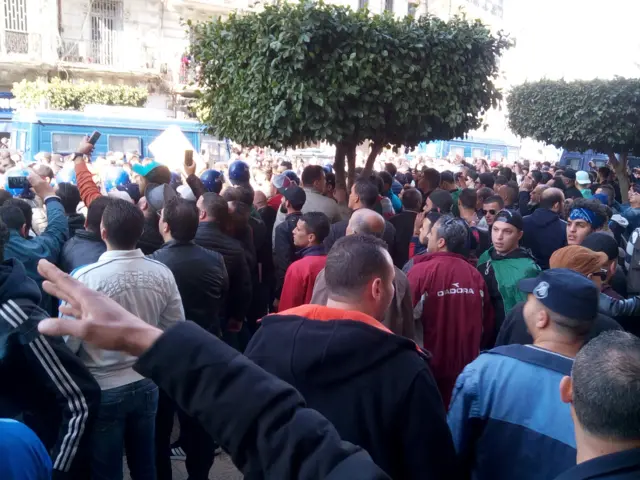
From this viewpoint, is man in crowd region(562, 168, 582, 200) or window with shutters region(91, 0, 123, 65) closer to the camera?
man in crowd region(562, 168, 582, 200)

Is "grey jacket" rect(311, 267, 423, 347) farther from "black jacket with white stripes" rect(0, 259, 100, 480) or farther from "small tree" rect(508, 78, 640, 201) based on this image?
"small tree" rect(508, 78, 640, 201)

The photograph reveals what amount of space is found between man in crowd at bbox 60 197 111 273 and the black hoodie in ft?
7.28

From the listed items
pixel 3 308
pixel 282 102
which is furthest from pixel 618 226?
pixel 3 308

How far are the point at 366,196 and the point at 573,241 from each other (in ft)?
5.86

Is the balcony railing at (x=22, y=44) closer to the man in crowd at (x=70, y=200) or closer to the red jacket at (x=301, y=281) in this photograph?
the man in crowd at (x=70, y=200)

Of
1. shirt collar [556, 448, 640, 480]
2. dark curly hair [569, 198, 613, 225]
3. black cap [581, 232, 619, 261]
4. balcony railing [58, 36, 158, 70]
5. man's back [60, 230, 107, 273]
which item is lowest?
man's back [60, 230, 107, 273]

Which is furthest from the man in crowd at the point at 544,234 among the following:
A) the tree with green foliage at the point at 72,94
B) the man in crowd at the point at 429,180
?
the tree with green foliage at the point at 72,94

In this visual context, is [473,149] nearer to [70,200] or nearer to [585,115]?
[585,115]

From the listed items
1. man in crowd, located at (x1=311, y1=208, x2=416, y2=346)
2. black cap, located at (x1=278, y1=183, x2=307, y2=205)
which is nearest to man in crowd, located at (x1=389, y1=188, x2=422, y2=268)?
black cap, located at (x1=278, y1=183, x2=307, y2=205)

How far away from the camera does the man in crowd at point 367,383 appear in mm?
1992

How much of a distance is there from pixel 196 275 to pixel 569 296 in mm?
2345

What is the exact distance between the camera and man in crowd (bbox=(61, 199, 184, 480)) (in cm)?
309

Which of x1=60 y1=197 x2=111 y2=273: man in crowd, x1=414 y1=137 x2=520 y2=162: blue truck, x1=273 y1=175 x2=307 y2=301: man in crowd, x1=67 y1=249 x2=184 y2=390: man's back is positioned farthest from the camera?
x1=414 y1=137 x2=520 y2=162: blue truck

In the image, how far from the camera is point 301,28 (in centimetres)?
550
